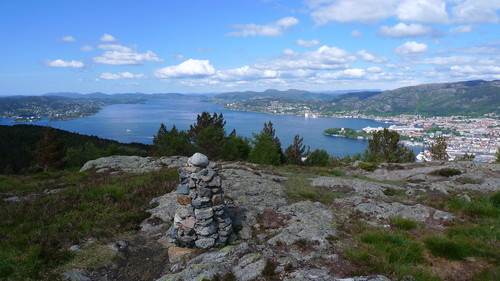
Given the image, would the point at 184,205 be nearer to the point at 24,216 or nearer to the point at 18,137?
the point at 24,216

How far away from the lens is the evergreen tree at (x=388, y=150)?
170 ft

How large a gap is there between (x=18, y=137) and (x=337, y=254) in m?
117

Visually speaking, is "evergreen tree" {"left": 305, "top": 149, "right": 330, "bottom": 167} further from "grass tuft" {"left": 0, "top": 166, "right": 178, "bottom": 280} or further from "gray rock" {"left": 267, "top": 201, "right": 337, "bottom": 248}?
"gray rock" {"left": 267, "top": 201, "right": 337, "bottom": 248}

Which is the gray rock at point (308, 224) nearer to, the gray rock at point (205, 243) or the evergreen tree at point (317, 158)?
the gray rock at point (205, 243)

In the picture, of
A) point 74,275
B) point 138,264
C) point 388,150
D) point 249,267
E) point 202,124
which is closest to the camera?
point 249,267

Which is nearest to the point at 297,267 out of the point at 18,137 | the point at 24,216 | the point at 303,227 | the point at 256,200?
the point at 303,227

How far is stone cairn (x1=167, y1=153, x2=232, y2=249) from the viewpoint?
9406 mm

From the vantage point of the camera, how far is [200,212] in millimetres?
9422

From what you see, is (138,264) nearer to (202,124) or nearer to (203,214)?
(203,214)

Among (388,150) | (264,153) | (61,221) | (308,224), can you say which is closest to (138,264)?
(61,221)

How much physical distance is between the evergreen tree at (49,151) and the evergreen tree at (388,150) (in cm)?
5411

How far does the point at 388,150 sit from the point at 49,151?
59.4 m

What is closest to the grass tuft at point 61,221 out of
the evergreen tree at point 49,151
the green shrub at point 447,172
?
the green shrub at point 447,172

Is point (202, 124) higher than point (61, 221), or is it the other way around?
point (202, 124)
